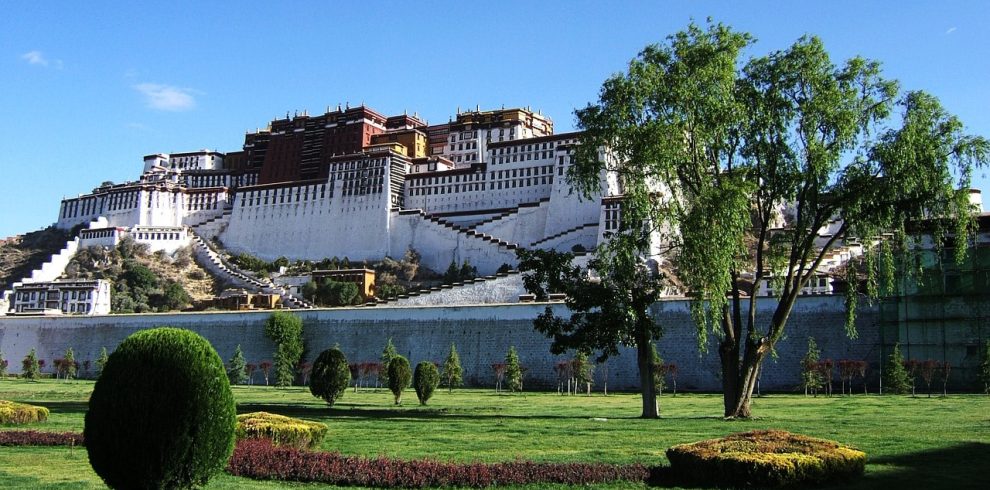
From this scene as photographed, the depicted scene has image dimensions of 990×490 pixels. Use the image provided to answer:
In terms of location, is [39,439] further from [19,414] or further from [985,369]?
[985,369]

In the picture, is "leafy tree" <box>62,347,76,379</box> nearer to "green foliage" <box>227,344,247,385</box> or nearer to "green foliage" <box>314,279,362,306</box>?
"green foliage" <box>227,344,247,385</box>

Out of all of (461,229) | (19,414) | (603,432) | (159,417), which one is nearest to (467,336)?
(603,432)

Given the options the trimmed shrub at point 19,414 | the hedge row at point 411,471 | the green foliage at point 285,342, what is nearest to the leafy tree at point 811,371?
the hedge row at point 411,471

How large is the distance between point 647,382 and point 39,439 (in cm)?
1289

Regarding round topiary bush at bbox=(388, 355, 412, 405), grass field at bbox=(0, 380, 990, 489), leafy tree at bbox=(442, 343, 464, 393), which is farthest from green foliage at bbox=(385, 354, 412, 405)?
leafy tree at bbox=(442, 343, 464, 393)

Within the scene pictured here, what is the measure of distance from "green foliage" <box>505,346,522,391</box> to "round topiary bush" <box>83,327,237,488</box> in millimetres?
30749

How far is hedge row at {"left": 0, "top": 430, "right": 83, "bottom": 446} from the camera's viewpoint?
52.2 feet

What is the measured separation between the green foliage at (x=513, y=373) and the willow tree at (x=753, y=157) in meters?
18.2

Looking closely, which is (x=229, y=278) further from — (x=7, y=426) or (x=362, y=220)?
(x=7, y=426)

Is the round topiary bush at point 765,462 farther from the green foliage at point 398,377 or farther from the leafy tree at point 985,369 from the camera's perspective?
the leafy tree at point 985,369

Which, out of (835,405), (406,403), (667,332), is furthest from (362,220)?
(835,405)

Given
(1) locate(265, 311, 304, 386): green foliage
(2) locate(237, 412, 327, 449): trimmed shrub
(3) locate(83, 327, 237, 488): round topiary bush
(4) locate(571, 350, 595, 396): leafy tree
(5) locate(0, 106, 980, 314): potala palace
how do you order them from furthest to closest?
(5) locate(0, 106, 980, 314): potala palace → (1) locate(265, 311, 304, 386): green foliage → (4) locate(571, 350, 595, 396): leafy tree → (2) locate(237, 412, 327, 449): trimmed shrub → (3) locate(83, 327, 237, 488): round topiary bush

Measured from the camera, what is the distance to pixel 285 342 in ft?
A: 166

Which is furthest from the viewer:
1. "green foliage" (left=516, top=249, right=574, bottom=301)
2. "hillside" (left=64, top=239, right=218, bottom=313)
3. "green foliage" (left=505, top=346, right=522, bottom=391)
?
"hillside" (left=64, top=239, right=218, bottom=313)
